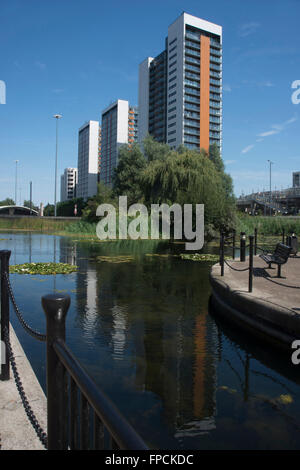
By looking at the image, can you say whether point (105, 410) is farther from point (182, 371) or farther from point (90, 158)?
point (90, 158)

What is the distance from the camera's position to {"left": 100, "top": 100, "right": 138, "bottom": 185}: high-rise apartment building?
122m

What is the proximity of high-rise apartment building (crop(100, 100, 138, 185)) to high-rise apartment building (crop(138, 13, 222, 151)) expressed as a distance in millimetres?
25306

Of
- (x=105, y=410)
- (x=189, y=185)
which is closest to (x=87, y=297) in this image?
(x=105, y=410)

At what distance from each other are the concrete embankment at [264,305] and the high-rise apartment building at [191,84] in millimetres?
83696

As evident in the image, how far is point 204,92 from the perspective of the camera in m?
93.5

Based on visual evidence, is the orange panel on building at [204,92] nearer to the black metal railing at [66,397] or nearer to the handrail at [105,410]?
the black metal railing at [66,397]

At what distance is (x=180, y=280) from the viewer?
1048cm

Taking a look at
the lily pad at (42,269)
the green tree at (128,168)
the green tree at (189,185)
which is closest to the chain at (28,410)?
the lily pad at (42,269)

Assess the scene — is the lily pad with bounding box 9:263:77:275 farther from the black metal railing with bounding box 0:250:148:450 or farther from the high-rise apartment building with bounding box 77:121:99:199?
the high-rise apartment building with bounding box 77:121:99:199

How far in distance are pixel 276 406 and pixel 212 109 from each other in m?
99.5

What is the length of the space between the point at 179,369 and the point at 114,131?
126 m

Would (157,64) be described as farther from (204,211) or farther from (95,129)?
(204,211)

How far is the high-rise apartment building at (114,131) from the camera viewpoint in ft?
400
